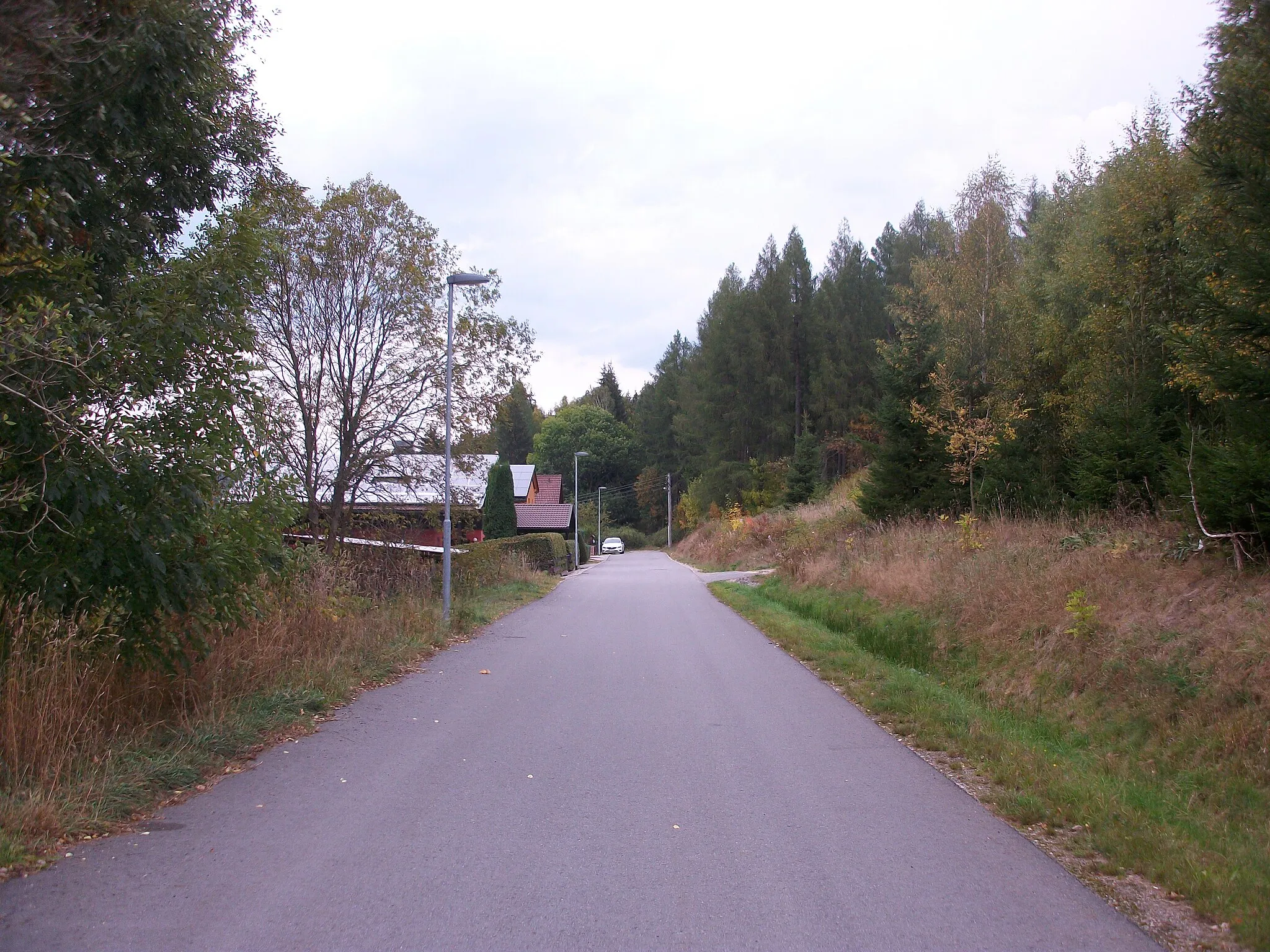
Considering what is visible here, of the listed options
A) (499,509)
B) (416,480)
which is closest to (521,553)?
(499,509)

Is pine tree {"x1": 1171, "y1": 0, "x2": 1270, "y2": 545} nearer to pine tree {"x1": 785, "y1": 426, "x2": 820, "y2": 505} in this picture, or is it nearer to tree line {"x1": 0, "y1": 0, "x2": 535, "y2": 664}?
tree line {"x1": 0, "y1": 0, "x2": 535, "y2": 664}

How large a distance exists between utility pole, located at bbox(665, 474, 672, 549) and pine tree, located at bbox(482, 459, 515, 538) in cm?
3399

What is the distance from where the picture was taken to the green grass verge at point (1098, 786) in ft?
14.8

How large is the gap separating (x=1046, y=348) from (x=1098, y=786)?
76.3 feet

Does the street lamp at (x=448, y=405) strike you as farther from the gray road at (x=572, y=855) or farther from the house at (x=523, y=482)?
the house at (x=523, y=482)

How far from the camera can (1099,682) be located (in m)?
8.66

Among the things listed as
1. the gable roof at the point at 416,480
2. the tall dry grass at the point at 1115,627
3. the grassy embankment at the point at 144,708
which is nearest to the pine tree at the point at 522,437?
the gable roof at the point at 416,480

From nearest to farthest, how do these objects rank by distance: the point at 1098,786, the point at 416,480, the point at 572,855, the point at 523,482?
1. the point at 572,855
2. the point at 1098,786
3. the point at 416,480
4. the point at 523,482

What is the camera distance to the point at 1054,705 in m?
8.88

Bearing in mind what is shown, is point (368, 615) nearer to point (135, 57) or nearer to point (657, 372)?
point (135, 57)

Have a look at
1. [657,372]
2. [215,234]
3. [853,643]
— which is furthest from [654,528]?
[215,234]

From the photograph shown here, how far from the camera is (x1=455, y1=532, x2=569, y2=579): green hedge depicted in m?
22.9

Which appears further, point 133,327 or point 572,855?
point 133,327

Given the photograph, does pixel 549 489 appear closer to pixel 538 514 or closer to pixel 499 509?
pixel 538 514
